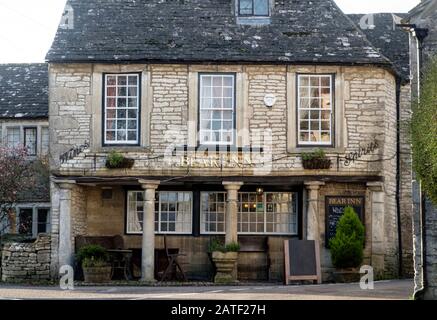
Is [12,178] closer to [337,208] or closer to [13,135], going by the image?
[13,135]

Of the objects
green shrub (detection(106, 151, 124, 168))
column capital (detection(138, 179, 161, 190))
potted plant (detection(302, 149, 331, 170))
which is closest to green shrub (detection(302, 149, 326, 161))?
potted plant (detection(302, 149, 331, 170))

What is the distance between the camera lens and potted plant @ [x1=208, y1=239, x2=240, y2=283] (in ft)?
75.5

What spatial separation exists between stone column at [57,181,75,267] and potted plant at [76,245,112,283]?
0.33 meters

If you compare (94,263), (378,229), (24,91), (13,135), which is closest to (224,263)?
(94,263)

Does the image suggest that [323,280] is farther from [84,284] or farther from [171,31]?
[171,31]

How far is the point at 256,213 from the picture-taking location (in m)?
25.2

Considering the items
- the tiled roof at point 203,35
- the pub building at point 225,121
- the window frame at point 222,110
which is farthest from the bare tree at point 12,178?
the window frame at point 222,110

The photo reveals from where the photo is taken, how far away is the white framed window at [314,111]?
23.6 metres

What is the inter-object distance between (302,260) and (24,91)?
45.0 ft

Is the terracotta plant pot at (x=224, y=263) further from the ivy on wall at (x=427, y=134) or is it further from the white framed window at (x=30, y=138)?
the white framed window at (x=30, y=138)

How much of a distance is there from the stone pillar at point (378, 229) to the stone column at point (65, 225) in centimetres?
792

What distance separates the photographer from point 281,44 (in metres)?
24.0

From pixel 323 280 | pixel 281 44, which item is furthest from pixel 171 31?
pixel 323 280
